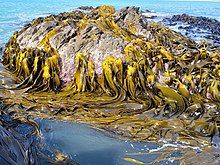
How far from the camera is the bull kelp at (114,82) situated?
470 centimetres

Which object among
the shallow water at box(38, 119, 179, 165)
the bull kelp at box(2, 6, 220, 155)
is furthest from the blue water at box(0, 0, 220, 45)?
the shallow water at box(38, 119, 179, 165)

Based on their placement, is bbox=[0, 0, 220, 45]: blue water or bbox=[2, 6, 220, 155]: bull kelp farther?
bbox=[0, 0, 220, 45]: blue water

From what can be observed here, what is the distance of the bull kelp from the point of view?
185 inches

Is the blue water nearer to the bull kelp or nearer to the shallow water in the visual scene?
the bull kelp

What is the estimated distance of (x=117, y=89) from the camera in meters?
5.55

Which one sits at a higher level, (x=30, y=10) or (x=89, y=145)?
(x=30, y=10)

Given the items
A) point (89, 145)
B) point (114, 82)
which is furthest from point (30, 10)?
point (89, 145)

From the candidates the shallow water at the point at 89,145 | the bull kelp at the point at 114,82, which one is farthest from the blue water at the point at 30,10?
the shallow water at the point at 89,145

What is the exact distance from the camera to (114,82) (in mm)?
5605

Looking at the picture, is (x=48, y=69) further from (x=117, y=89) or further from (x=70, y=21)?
(x=70, y=21)

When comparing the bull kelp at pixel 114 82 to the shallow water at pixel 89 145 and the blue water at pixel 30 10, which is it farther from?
the blue water at pixel 30 10

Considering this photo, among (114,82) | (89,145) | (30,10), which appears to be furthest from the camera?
(30,10)

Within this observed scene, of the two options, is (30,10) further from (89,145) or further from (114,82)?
(89,145)

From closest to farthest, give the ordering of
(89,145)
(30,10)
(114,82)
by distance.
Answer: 1. (89,145)
2. (114,82)
3. (30,10)
